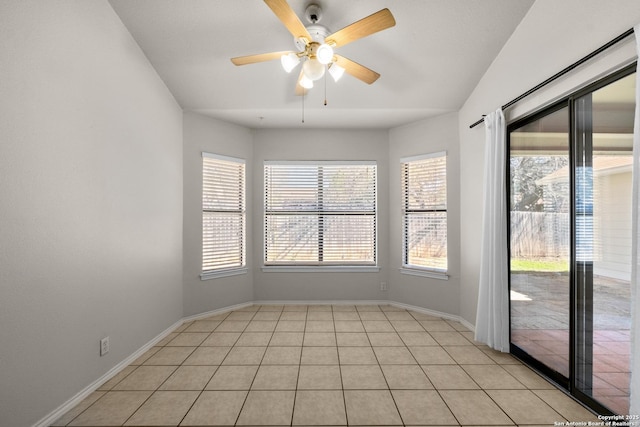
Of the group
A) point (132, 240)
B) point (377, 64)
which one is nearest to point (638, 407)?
point (377, 64)

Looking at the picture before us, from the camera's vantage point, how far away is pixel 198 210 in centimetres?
408

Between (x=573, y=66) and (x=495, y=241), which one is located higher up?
(x=573, y=66)

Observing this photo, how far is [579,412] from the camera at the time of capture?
210 centimetres

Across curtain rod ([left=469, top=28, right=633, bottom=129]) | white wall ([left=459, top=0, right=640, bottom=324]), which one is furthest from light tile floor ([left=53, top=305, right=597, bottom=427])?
curtain rod ([left=469, top=28, right=633, bottom=129])

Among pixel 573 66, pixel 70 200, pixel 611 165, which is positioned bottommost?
pixel 70 200

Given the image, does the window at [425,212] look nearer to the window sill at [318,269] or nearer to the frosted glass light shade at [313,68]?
the window sill at [318,269]

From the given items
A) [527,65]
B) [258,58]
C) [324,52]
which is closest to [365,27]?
[324,52]

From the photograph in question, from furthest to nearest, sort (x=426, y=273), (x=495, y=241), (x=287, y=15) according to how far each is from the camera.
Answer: (x=426, y=273), (x=495, y=241), (x=287, y=15)

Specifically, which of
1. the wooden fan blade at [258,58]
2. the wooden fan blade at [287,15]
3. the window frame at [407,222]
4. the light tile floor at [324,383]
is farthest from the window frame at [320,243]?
the wooden fan blade at [287,15]

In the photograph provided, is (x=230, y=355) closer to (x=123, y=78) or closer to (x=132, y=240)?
(x=132, y=240)

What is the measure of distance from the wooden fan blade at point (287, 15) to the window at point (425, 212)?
8.85 feet

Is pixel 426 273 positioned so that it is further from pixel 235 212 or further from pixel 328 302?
pixel 235 212

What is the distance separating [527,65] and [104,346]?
4207 millimetres

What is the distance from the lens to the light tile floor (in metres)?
2.06
